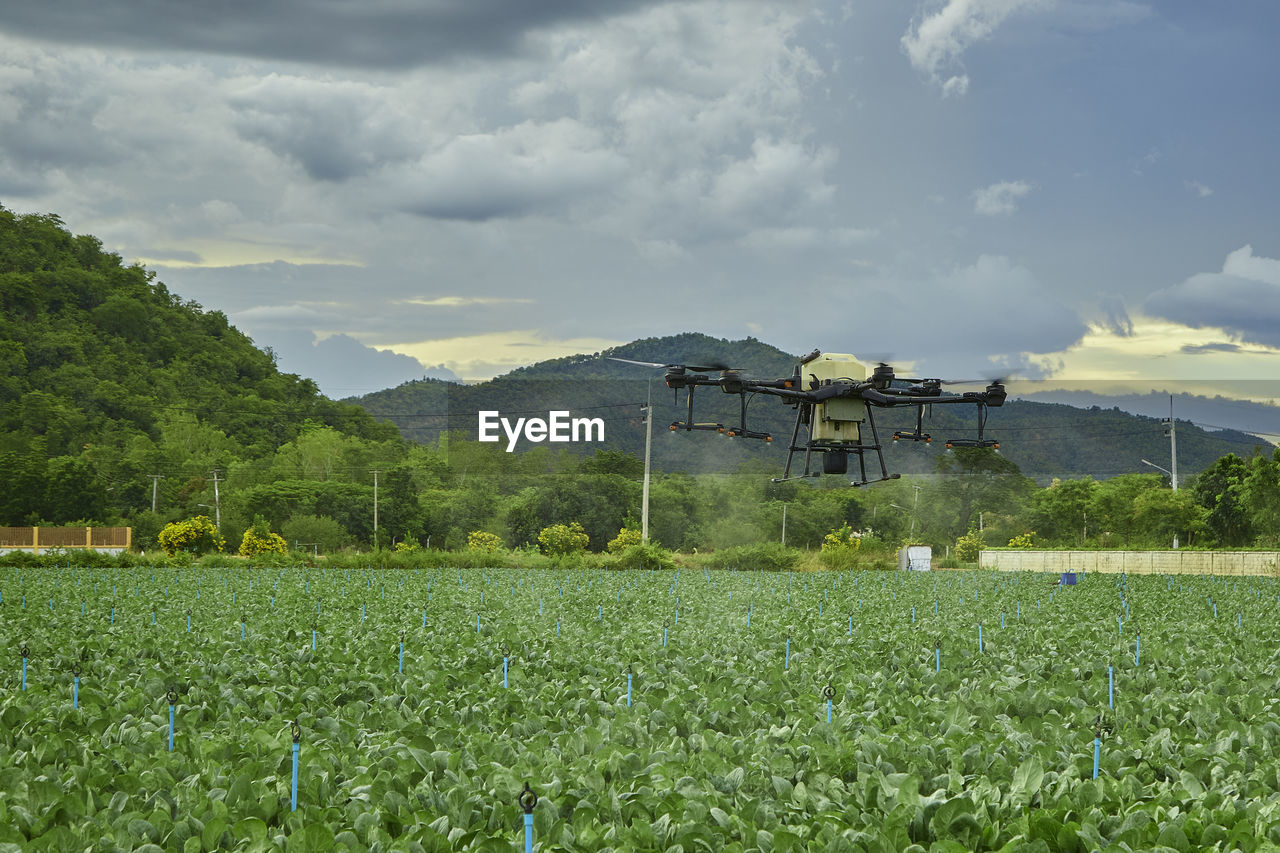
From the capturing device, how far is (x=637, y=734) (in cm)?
934

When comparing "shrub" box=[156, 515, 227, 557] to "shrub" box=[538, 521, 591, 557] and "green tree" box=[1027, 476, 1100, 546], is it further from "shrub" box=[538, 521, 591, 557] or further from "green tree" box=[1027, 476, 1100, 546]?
"green tree" box=[1027, 476, 1100, 546]

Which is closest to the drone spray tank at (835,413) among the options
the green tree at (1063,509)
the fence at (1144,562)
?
the fence at (1144,562)

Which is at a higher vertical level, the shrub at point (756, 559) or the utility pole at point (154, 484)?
the utility pole at point (154, 484)

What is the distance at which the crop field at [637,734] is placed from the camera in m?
6.72

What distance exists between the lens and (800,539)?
278 ft

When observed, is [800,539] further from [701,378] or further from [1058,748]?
[1058,748]

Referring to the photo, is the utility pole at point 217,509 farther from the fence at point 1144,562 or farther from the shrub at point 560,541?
the fence at point 1144,562

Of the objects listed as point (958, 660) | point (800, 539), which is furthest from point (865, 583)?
point (800, 539)

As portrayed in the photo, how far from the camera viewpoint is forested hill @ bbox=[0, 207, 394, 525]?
7724 cm

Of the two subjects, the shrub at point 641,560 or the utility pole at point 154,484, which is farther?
the utility pole at point 154,484

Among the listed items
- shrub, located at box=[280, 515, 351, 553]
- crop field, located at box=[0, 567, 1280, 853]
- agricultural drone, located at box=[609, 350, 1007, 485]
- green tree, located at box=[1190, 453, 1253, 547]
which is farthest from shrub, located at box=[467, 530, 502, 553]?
green tree, located at box=[1190, 453, 1253, 547]

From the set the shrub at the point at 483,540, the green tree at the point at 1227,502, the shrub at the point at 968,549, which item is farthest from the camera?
the shrub at the point at 968,549

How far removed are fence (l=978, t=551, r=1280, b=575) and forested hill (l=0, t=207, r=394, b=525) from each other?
60.3 metres
